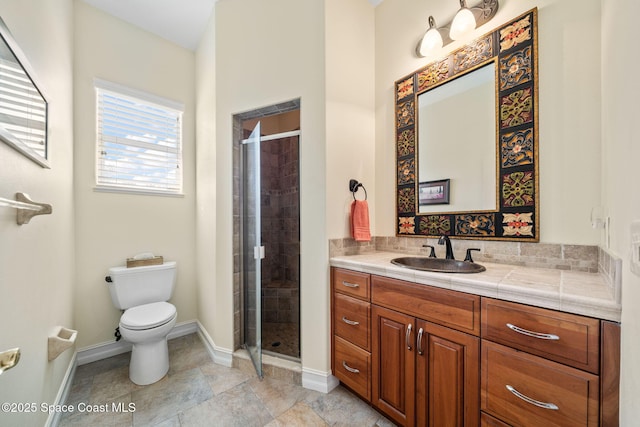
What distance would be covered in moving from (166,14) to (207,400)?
10.5 feet

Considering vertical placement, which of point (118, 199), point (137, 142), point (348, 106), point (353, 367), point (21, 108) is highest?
point (348, 106)

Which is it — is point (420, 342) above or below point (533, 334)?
below

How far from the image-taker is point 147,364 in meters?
1.78

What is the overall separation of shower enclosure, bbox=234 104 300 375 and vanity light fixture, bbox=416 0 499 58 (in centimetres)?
112

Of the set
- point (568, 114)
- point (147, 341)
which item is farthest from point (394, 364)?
point (147, 341)

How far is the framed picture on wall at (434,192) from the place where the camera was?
1.65 metres

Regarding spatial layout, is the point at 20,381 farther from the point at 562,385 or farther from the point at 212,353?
the point at 562,385

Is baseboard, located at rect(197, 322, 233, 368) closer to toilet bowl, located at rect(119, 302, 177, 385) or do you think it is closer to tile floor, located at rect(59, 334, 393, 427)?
tile floor, located at rect(59, 334, 393, 427)

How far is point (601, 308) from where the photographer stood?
0.75m

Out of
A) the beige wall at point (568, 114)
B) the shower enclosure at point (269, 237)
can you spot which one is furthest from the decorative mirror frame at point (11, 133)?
A: the beige wall at point (568, 114)

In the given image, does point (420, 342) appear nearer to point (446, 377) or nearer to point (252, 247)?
point (446, 377)

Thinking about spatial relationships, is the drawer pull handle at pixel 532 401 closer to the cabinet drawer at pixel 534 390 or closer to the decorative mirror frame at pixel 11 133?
the cabinet drawer at pixel 534 390

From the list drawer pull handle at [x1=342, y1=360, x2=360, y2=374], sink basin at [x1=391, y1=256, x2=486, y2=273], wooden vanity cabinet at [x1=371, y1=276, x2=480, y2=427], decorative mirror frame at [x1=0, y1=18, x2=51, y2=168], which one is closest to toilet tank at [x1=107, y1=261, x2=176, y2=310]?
decorative mirror frame at [x1=0, y1=18, x2=51, y2=168]

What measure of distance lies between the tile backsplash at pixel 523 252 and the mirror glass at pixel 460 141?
9.4 inches
